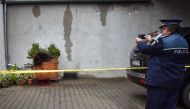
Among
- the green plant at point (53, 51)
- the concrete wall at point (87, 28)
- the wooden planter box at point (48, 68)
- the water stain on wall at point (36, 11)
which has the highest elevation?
the water stain on wall at point (36, 11)

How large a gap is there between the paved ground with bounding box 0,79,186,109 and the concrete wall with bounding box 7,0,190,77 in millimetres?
869

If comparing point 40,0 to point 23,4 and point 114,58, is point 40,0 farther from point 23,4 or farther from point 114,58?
point 114,58

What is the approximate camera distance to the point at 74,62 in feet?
46.0

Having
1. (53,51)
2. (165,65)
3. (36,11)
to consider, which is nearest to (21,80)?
(53,51)

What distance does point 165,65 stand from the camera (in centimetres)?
631

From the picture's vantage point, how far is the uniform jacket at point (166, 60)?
630cm

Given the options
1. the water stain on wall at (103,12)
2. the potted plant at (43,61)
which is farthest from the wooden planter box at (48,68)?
the water stain on wall at (103,12)

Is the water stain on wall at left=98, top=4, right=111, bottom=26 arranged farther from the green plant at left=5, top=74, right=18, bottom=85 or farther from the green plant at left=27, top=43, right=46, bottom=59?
the green plant at left=5, top=74, right=18, bottom=85

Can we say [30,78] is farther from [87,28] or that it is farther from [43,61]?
[87,28]

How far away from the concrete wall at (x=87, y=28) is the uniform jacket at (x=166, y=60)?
7679 mm

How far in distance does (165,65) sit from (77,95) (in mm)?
5014

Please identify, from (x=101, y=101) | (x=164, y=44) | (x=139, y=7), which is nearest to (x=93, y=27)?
(x=139, y=7)

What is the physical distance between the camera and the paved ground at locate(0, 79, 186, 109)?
9672 mm

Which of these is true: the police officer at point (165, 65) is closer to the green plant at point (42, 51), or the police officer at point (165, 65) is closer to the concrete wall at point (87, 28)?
the green plant at point (42, 51)
